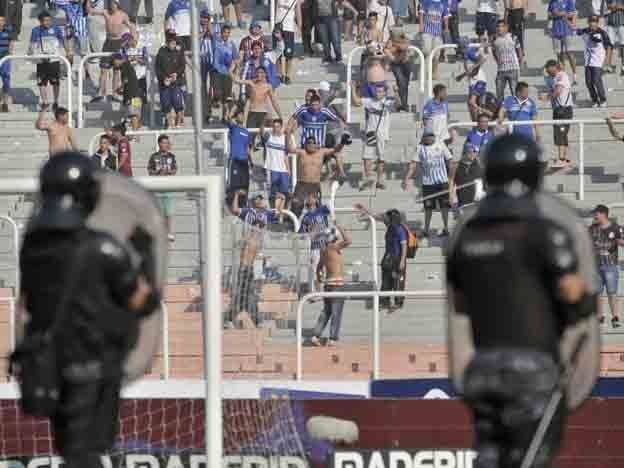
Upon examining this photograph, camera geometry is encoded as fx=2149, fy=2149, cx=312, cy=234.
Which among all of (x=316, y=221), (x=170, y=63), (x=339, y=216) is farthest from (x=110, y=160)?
(x=316, y=221)

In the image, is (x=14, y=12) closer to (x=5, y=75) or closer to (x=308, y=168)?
(x=5, y=75)

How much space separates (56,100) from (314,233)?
7707 millimetres

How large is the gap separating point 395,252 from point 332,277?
152 cm

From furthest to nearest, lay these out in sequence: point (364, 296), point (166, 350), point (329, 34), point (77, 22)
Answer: point (77, 22) < point (329, 34) < point (364, 296) < point (166, 350)

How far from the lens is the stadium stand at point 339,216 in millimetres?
17062

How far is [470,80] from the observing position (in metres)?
26.1

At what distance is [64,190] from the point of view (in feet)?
32.0

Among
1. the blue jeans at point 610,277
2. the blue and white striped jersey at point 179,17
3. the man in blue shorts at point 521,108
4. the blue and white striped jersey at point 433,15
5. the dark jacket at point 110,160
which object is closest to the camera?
the blue jeans at point 610,277

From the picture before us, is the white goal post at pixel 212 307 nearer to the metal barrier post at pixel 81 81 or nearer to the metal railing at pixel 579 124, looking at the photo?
the metal railing at pixel 579 124

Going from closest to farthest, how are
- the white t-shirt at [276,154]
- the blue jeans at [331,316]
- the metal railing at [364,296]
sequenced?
the metal railing at [364,296] → the blue jeans at [331,316] → the white t-shirt at [276,154]

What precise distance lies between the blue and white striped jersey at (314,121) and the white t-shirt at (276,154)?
10.1 inches

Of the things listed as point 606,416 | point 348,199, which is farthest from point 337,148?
point 606,416

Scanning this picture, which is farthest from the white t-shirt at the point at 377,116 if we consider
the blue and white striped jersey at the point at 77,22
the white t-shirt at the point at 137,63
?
the blue and white striped jersey at the point at 77,22

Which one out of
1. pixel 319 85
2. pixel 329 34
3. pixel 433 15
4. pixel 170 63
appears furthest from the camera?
pixel 329 34
